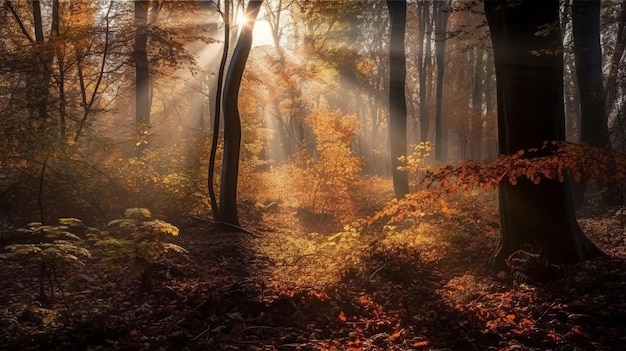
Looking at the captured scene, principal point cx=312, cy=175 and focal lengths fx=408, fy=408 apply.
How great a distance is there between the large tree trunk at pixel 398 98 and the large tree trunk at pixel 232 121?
4.87 meters

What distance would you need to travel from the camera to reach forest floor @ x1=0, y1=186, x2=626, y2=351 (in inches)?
182

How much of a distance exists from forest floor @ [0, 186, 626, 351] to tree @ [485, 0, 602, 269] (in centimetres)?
43

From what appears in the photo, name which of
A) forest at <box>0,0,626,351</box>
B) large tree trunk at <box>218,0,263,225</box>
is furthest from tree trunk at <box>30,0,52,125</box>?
large tree trunk at <box>218,0,263,225</box>

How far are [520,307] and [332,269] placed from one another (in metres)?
3.46

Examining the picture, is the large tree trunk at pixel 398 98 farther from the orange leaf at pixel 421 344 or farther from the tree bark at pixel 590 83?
the orange leaf at pixel 421 344

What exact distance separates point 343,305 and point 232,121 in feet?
26.0

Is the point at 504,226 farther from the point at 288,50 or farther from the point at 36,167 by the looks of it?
the point at 288,50

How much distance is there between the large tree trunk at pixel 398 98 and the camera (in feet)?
46.2

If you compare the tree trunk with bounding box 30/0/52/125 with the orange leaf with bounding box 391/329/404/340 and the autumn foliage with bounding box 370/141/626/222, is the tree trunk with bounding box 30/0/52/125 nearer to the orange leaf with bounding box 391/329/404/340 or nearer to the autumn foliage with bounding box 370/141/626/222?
the orange leaf with bounding box 391/329/404/340

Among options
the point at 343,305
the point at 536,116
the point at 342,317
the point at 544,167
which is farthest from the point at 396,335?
the point at 536,116

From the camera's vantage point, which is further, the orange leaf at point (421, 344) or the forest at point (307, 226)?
the forest at point (307, 226)

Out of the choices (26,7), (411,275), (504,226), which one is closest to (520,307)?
(504,226)

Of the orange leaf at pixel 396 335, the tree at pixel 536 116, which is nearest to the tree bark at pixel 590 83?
the tree at pixel 536 116

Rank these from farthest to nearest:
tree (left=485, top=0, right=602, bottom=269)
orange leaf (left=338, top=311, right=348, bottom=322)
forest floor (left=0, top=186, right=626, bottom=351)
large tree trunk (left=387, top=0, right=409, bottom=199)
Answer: large tree trunk (left=387, top=0, right=409, bottom=199) < tree (left=485, top=0, right=602, bottom=269) < orange leaf (left=338, top=311, right=348, bottom=322) < forest floor (left=0, top=186, right=626, bottom=351)
